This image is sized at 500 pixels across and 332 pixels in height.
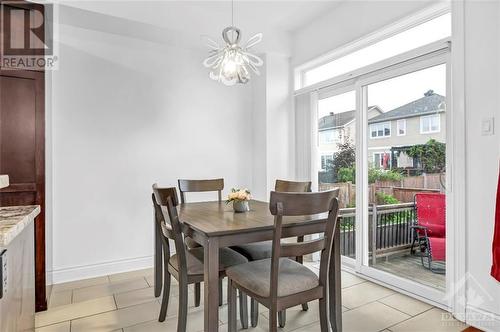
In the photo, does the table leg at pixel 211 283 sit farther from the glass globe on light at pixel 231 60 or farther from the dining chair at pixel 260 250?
the glass globe on light at pixel 231 60

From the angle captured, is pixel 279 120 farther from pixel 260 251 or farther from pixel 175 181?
pixel 260 251

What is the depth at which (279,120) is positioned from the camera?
12.9 ft

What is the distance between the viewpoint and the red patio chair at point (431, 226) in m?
2.51

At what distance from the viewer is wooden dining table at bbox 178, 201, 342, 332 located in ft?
5.36

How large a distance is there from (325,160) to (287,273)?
2.13 meters

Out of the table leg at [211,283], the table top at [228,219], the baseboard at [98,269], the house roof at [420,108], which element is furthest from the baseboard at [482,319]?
the baseboard at [98,269]

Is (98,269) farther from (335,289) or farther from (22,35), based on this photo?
(335,289)

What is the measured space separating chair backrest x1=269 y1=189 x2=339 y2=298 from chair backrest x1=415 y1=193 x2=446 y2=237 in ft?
4.36

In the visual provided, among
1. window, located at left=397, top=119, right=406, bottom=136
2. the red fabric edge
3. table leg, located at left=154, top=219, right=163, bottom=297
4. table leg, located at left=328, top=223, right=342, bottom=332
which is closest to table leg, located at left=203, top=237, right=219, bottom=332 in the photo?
table leg, located at left=328, top=223, right=342, bottom=332

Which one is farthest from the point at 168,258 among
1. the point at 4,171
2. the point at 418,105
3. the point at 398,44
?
the point at 398,44

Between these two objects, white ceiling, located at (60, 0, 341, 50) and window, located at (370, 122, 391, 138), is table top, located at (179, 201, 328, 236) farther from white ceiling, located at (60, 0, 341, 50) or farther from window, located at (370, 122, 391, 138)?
white ceiling, located at (60, 0, 341, 50)

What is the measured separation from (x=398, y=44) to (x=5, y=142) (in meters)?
3.38

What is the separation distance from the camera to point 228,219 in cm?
200

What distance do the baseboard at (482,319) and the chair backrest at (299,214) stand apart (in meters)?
1.27
